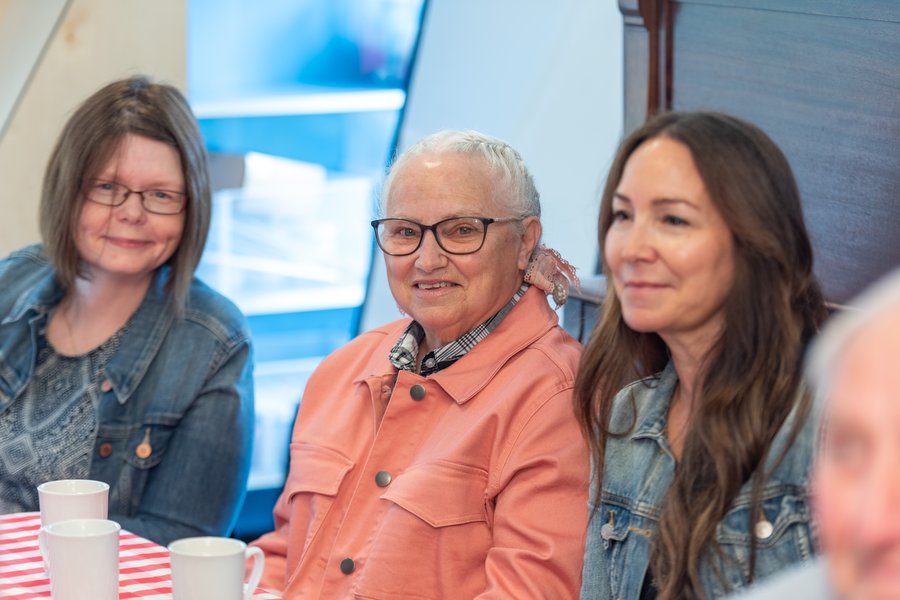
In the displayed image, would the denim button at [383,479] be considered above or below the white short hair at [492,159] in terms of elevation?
below

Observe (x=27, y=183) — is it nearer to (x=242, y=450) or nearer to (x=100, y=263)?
(x=100, y=263)

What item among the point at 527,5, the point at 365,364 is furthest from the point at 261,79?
the point at 365,364

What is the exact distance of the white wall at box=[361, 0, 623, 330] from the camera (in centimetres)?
379

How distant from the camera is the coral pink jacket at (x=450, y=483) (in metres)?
1.90

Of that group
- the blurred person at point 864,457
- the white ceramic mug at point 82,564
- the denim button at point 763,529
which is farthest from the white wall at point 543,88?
the blurred person at point 864,457

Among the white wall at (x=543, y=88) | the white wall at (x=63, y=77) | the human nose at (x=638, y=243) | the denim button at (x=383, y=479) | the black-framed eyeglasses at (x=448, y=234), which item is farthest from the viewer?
the white wall at (x=543, y=88)

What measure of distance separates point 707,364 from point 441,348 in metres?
0.60

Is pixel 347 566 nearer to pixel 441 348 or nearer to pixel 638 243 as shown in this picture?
pixel 441 348

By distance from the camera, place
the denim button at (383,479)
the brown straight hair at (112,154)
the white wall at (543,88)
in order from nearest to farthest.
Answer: the denim button at (383,479)
the brown straight hair at (112,154)
the white wall at (543,88)

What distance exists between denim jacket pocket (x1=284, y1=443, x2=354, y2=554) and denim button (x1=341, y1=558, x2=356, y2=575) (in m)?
0.10

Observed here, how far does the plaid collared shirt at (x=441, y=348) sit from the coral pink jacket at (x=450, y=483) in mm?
25

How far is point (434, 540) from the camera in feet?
6.48

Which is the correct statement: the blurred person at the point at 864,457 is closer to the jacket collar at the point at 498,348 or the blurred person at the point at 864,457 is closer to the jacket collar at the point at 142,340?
the jacket collar at the point at 498,348

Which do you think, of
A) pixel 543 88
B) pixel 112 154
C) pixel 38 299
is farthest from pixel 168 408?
pixel 543 88
